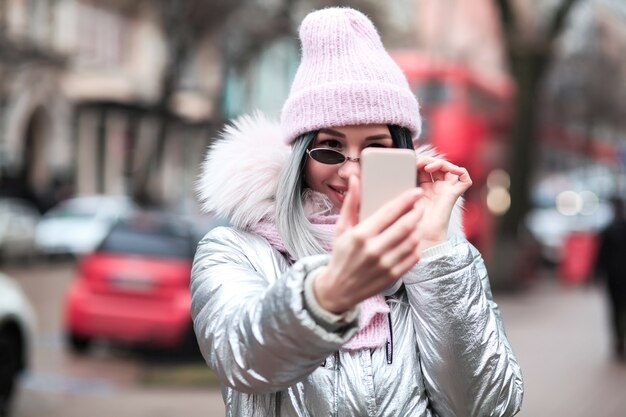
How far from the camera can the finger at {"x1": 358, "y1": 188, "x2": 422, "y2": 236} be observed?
59.2 inches

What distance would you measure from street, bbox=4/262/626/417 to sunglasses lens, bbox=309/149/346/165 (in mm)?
5900

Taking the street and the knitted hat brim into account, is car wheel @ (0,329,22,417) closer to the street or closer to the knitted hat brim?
the street

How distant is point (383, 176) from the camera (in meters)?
1.63

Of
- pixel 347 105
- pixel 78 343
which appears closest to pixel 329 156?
pixel 347 105

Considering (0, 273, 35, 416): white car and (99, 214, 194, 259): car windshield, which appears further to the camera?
(99, 214, 194, 259): car windshield

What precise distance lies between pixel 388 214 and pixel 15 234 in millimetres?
22723

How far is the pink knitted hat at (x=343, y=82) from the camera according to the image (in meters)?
2.20

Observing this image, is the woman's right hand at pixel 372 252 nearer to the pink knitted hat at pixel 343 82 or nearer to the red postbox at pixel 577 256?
the pink knitted hat at pixel 343 82

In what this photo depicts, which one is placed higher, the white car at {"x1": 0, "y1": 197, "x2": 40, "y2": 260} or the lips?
the lips

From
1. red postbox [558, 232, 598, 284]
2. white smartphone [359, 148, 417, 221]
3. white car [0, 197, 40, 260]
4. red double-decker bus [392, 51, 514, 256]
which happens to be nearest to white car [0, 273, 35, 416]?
white smartphone [359, 148, 417, 221]

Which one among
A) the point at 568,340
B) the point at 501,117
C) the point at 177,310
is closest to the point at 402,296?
the point at 177,310

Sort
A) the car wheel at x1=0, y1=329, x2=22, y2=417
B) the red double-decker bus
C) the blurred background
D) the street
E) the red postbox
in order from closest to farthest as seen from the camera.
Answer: the car wheel at x1=0, y1=329, x2=22, y2=417, the street, the blurred background, the red double-decker bus, the red postbox

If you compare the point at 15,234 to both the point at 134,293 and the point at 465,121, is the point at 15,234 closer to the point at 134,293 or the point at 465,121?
the point at 465,121

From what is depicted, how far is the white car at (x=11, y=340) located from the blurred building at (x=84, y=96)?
19.3m
